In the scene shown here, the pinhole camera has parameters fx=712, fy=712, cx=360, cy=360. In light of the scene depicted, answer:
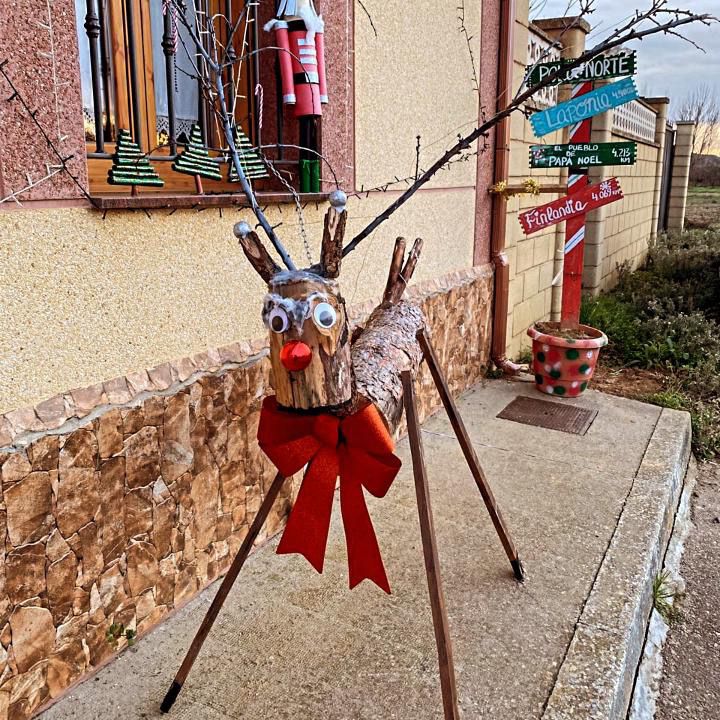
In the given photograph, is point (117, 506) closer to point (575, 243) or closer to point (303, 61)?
point (303, 61)

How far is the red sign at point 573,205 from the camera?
4.90 m

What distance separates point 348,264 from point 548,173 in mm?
3632

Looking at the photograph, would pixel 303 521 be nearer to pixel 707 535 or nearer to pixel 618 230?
pixel 707 535

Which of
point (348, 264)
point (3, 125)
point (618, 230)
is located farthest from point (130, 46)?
point (618, 230)

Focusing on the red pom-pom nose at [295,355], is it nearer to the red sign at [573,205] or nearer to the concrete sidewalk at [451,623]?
the concrete sidewalk at [451,623]

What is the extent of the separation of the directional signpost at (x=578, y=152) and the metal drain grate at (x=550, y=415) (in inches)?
29.1

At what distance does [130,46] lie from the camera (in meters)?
2.55

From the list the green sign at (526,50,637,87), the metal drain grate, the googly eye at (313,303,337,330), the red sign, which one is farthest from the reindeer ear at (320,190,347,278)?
the red sign

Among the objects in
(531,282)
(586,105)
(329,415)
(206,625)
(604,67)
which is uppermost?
(604,67)

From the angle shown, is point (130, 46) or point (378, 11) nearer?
point (130, 46)

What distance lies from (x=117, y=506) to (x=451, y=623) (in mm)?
1289

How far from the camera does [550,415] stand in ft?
16.0

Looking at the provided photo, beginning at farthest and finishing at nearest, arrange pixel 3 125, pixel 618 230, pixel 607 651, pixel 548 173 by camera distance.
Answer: pixel 618 230 → pixel 548 173 → pixel 607 651 → pixel 3 125

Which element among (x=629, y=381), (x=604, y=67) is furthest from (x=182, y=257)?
(x=629, y=381)
